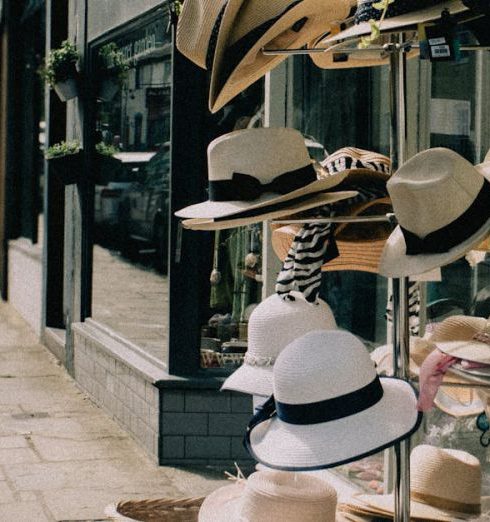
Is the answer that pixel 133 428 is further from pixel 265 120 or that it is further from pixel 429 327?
pixel 429 327

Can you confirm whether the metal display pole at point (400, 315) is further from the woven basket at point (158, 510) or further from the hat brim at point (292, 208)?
the woven basket at point (158, 510)

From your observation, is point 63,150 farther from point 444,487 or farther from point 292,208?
point 292,208

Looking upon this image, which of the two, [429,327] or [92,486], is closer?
[429,327]

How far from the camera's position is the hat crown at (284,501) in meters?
3.47

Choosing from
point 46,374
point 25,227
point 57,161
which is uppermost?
point 57,161

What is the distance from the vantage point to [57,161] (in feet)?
28.1

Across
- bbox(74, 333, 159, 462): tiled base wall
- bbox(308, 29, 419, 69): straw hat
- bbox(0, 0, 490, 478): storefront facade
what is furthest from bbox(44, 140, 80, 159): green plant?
bbox(308, 29, 419, 69): straw hat

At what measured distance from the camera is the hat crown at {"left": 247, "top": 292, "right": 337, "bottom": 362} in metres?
3.49

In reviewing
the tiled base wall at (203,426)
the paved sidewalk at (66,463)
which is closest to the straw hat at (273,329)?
the paved sidewalk at (66,463)

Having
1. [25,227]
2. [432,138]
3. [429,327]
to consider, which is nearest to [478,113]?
[432,138]

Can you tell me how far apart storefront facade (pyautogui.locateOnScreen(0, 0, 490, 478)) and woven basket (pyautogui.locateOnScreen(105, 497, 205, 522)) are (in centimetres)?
162

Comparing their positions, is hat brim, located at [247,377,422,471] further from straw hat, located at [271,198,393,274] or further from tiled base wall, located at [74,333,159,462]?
tiled base wall, located at [74,333,159,462]

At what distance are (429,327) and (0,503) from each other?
2825 mm

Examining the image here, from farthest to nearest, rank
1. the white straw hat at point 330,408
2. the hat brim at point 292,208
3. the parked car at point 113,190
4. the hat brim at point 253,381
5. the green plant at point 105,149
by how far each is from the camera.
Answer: the green plant at point 105,149 < the parked car at point 113,190 < the hat brim at point 253,381 < the hat brim at point 292,208 < the white straw hat at point 330,408
